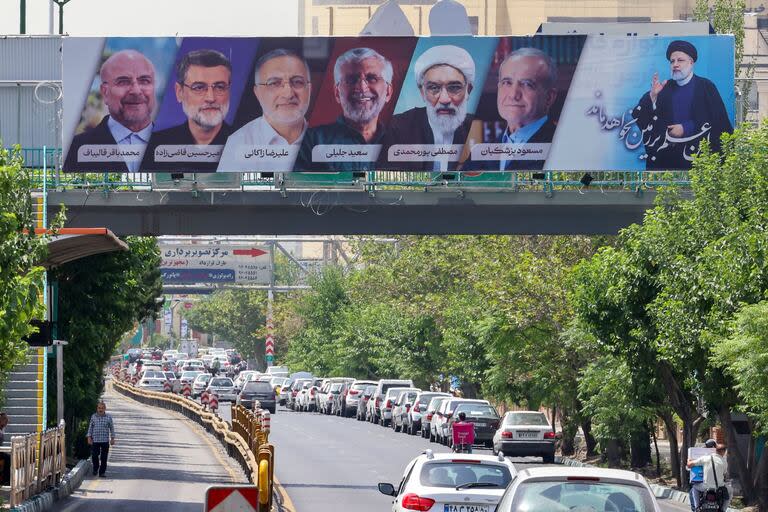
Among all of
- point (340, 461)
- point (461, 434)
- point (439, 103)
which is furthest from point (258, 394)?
point (439, 103)

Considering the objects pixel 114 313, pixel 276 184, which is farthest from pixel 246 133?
pixel 114 313

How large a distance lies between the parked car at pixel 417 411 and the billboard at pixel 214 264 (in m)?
42.7

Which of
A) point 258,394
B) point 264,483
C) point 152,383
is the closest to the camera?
point 264,483

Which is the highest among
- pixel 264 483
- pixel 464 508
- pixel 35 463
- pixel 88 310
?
pixel 88 310

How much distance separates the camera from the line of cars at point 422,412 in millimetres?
43281

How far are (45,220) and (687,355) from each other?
1322cm

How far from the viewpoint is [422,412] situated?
5625cm

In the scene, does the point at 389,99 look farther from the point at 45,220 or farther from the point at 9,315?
the point at 9,315

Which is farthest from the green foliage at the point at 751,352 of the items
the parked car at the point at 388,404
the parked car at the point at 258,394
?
the parked car at the point at 258,394

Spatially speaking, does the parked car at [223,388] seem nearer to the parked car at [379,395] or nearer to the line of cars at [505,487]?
the parked car at [379,395]

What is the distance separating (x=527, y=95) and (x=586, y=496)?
25.5 m

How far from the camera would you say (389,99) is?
37812mm

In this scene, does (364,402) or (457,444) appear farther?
(364,402)

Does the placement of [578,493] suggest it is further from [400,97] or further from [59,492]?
[400,97]
